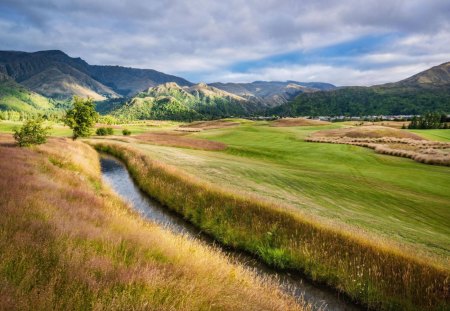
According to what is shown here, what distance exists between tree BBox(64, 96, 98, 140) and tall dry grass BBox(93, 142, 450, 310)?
4705 cm

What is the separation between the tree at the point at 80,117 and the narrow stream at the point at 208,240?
91.5 ft

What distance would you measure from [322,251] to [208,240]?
6399 mm

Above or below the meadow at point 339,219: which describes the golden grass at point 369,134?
below

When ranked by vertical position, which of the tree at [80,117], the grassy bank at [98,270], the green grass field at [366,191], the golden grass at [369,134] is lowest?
Answer: the golden grass at [369,134]

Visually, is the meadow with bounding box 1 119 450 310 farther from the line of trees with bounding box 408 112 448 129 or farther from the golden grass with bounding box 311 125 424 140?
the line of trees with bounding box 408 112 448 129

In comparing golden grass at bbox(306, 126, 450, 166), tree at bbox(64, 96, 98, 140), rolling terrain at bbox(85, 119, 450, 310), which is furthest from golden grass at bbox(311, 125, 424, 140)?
tree at bbox(64, 96, 98, 140)

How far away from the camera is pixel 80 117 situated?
206 ft

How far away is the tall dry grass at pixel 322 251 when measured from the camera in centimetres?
1099

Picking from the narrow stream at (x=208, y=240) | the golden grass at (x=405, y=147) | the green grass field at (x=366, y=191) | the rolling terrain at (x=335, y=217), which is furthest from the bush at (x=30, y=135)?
the golden grass at (x=405, y=147)

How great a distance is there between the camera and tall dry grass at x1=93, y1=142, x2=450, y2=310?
36.1 feet

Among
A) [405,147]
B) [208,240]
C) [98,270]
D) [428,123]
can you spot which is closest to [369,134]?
[405,147]

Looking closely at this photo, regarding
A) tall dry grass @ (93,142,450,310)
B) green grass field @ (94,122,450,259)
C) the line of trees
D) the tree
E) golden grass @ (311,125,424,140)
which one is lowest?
the line of trees

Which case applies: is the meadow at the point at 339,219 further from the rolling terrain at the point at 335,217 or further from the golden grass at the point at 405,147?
the golden grass at the point at 405,147

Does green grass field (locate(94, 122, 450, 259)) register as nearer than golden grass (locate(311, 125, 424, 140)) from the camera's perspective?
Yes
